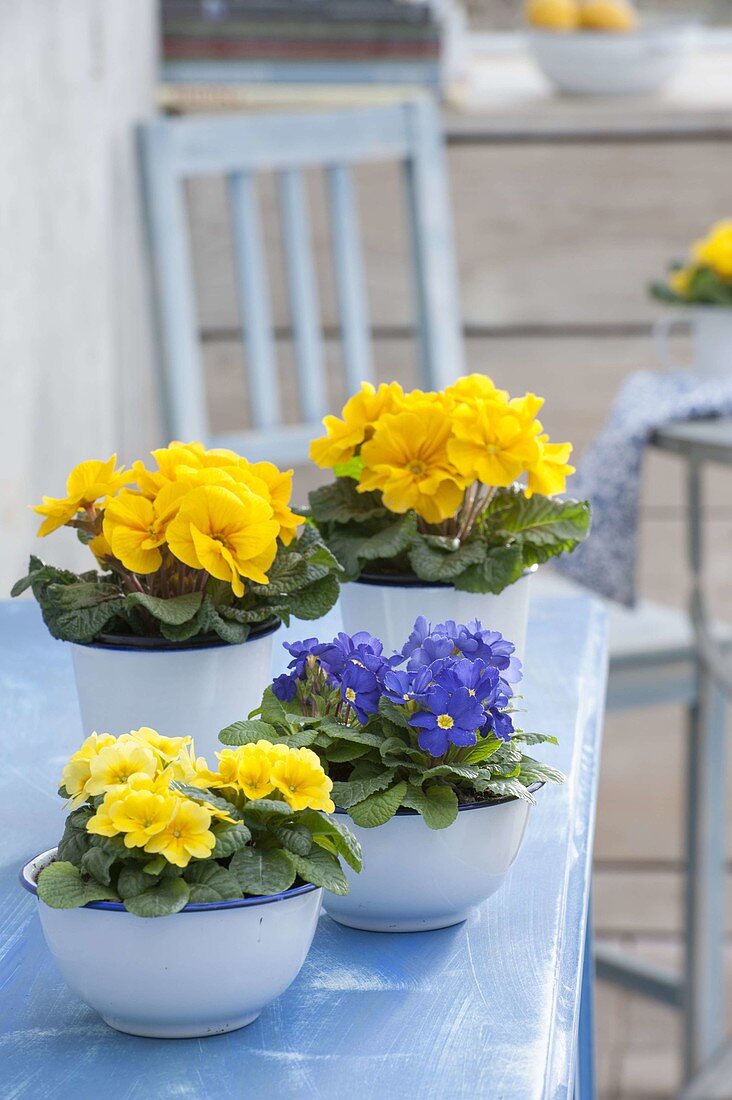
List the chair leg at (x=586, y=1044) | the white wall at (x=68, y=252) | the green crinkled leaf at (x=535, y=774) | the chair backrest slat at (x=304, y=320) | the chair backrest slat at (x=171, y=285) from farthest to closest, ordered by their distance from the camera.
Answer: the chair backrest slat at (x=304, y=320), the chair backrest slat at (x=171, y=285), the white wall at (x=68, y=252), the chair leg at (x=586, y=1044), the green crinkled leaf at (x=535, y=774)

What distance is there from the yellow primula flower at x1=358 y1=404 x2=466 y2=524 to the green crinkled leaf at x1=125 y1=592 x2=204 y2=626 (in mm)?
114

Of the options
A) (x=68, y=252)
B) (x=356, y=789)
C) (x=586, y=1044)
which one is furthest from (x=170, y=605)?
(x=68, y=252)

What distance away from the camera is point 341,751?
20.3 inches

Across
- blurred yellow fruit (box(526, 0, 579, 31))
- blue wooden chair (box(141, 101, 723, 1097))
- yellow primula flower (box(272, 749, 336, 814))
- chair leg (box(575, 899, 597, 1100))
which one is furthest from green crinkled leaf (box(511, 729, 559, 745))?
blurred yellow fruit (box(526, 0, 579, 31))

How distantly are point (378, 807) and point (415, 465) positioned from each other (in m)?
0.20

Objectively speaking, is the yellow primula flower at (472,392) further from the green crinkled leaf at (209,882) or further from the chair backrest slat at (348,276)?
the chair backrest slat at (348,276)

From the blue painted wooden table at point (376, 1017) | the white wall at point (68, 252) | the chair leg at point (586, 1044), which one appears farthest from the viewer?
the white wall at point (68, 252)

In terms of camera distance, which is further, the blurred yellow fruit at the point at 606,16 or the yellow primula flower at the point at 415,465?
the blurred yellow fruit at the point at 606,16

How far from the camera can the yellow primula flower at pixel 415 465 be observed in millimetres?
643

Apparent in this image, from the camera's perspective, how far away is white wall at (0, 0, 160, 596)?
1.28 meters

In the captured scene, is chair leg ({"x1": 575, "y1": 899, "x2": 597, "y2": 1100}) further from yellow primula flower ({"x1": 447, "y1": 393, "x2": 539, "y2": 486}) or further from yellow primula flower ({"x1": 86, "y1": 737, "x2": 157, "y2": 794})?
yellow primula flower ({"x1": 86, "y1": 737, "x2": 157, "y2": 794})

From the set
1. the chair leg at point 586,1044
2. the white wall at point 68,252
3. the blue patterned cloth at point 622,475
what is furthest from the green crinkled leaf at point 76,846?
the blue patterned cloth at point 622,475

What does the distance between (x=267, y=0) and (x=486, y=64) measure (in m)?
0.46

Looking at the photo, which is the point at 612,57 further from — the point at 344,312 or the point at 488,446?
the point at 488,446
